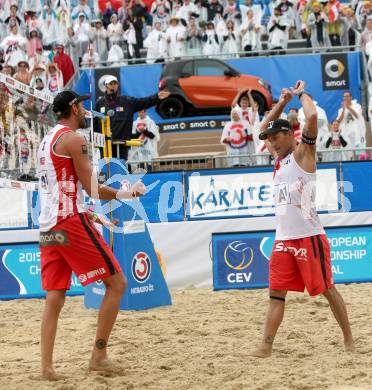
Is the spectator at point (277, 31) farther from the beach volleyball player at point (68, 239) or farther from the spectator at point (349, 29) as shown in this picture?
the beach volleyball player at point (68, 239)

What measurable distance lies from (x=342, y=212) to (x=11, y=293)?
16.8ft

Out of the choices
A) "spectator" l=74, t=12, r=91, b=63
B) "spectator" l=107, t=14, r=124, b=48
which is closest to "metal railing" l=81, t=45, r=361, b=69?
"spectator" l=107, t=14, r=124, b=48

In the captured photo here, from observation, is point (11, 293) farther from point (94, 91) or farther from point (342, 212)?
point (94, 91)

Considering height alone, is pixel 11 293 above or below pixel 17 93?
below

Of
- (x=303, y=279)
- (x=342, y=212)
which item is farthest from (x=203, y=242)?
(x=303, y=279)

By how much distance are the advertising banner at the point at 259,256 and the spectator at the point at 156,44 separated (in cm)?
1111

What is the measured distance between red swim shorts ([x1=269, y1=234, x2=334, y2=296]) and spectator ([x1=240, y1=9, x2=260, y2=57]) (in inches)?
587

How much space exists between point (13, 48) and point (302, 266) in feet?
53.5

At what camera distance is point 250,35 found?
2077 centimetres

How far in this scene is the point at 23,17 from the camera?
2325 centimetres

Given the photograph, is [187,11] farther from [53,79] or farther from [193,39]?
[53,79]

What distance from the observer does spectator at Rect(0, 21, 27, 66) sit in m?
21.0

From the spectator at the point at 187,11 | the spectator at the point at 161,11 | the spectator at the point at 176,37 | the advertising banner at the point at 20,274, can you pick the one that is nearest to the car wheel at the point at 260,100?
the spectator at the point at 176,37

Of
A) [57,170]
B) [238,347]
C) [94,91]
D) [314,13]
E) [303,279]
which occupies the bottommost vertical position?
[238,347]
